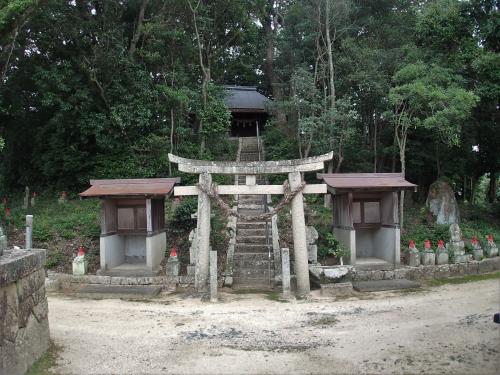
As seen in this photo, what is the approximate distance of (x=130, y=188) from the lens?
1322cm

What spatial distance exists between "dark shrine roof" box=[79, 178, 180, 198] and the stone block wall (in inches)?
260

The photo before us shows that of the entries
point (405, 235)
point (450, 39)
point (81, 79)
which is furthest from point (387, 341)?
point (81, 79)

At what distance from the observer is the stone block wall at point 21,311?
5031 mm

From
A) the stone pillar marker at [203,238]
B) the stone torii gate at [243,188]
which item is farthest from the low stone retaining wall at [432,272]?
the stone pillar marker at [203,238]

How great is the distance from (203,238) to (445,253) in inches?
320

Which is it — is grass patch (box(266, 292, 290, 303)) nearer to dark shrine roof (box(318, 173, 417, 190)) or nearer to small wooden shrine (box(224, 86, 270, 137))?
dark shrine roof (box(318, 173, 417, 190))

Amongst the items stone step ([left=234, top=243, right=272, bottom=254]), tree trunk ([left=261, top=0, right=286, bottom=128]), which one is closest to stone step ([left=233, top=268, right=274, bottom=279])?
stone step ([left=234, top=243, right=272, bottom=254])

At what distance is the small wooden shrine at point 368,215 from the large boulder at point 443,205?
4254 millimetres

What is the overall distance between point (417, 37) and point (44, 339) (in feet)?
62.7

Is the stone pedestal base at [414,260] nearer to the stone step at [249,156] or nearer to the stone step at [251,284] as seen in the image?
the stone step at [251,284]

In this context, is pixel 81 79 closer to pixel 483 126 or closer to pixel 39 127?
pixel 39 127

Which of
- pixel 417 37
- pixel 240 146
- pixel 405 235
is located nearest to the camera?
pixel 405 235

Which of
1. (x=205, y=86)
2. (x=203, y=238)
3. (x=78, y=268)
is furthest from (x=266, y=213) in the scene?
(x=205, y=86)

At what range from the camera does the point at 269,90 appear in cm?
3494
